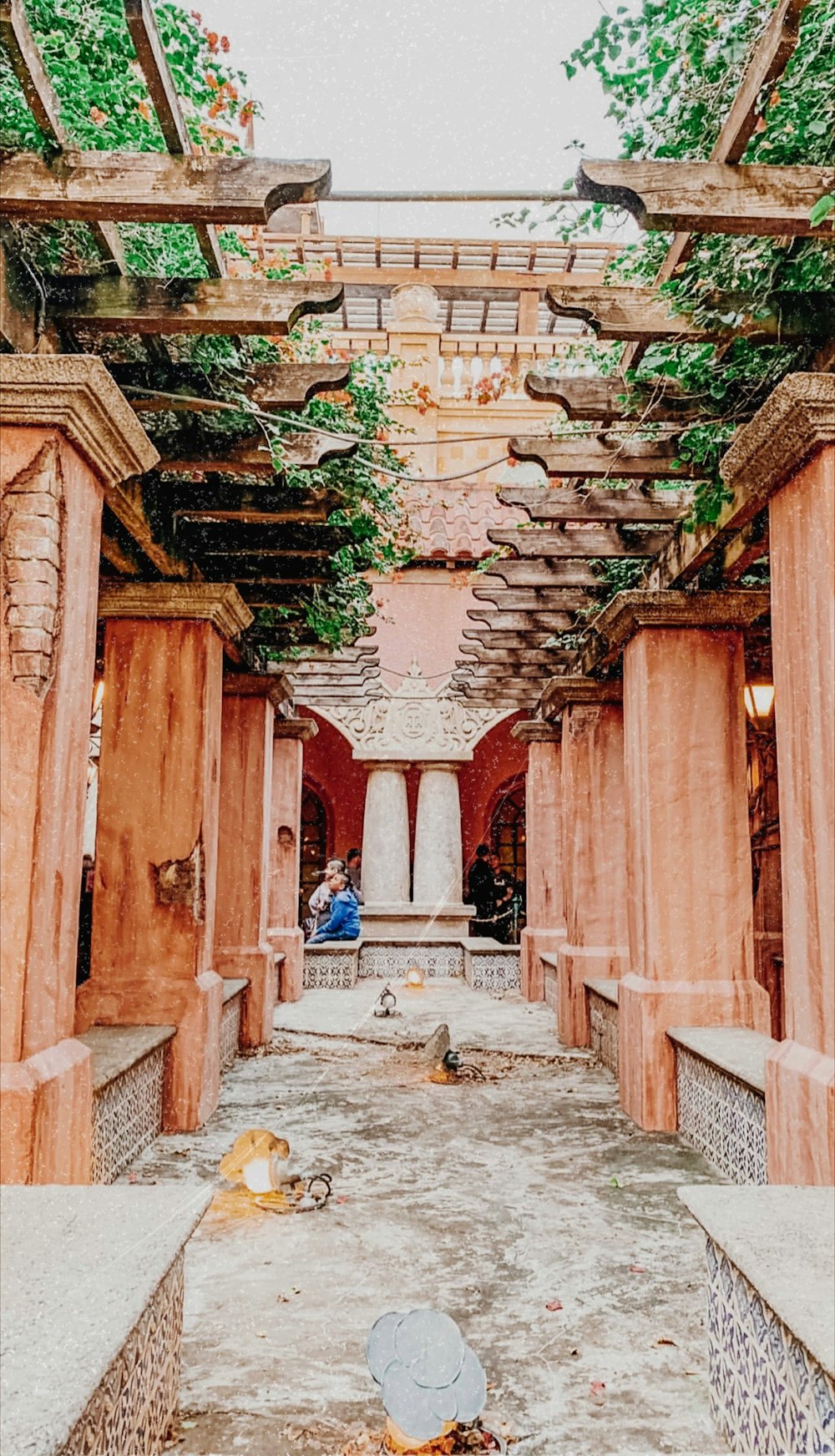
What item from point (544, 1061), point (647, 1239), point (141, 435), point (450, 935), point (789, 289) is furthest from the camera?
point (450, 935)

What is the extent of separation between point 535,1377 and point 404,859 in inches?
491

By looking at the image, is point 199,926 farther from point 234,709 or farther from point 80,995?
point 234,709

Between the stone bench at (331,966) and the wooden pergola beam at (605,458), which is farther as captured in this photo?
the stone bench at (331,966)

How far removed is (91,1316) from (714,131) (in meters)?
3.99

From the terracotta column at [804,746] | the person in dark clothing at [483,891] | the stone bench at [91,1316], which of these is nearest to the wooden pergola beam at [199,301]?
Answer: the terracotta column at [804,746]

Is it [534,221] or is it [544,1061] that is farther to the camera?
[544,1061]

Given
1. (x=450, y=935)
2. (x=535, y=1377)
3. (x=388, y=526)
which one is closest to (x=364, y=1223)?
(x=535, y=1377)

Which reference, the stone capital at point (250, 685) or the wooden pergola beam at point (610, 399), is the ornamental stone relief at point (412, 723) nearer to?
the stone capital at point (250, 685)

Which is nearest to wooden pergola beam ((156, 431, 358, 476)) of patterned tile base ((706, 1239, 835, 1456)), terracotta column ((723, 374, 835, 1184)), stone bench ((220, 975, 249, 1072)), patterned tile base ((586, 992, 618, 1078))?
terracotta column ((723, 374, 835, 1184))

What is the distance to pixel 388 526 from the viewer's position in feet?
22.0

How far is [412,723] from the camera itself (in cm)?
1599

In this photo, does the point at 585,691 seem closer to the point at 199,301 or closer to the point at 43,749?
the point at 199,301

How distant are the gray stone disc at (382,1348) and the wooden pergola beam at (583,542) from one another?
4864 mm

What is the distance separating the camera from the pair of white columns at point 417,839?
15.4 metres
